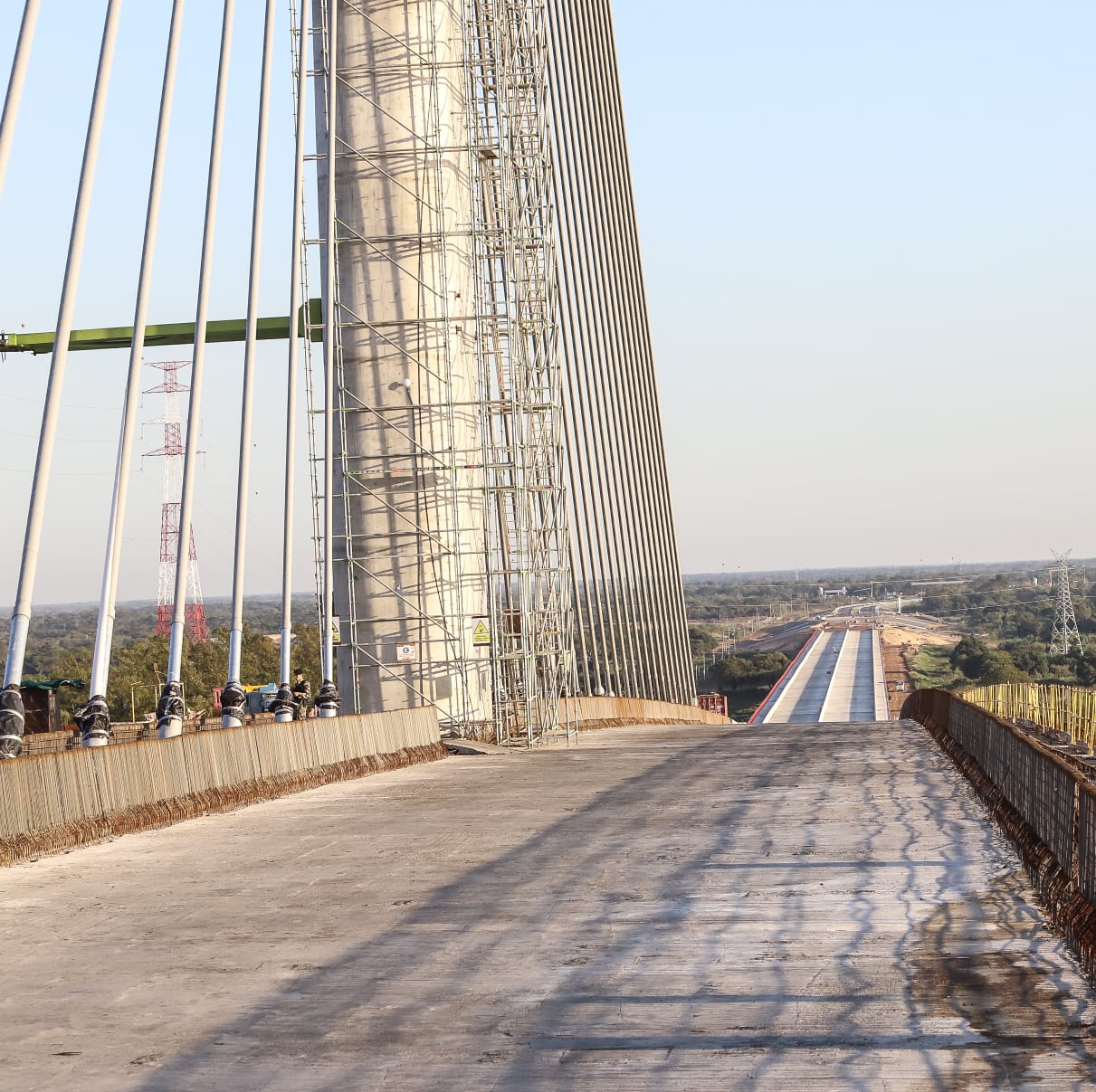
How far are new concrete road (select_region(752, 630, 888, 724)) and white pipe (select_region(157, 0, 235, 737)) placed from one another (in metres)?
42.3

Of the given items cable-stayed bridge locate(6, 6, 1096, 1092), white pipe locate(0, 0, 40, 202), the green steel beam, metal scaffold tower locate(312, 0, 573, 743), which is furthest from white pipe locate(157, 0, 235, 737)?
the green steel beam

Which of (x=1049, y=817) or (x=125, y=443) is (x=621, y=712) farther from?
(x=1049, y=817)

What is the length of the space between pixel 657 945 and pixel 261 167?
17764mm

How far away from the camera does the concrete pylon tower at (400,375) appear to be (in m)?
35.8

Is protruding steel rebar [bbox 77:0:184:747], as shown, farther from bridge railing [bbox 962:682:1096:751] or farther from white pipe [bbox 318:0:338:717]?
bridge railing [bbox 962:682:1096:751]

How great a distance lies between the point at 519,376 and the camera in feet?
121

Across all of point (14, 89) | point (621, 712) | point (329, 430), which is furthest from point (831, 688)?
point (14, 89)

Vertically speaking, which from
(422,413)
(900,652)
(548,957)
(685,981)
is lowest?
(685,981)

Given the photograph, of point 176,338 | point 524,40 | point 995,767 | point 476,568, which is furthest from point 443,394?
point 995,767

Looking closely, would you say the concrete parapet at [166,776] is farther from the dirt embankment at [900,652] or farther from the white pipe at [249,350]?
the dirt embankment at [900,652]

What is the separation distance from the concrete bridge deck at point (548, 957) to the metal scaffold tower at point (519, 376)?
62.4ft

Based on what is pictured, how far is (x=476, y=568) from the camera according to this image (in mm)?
37094

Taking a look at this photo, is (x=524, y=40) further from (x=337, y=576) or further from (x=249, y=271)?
(x=249, y=271)

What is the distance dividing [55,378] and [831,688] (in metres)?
99.2
